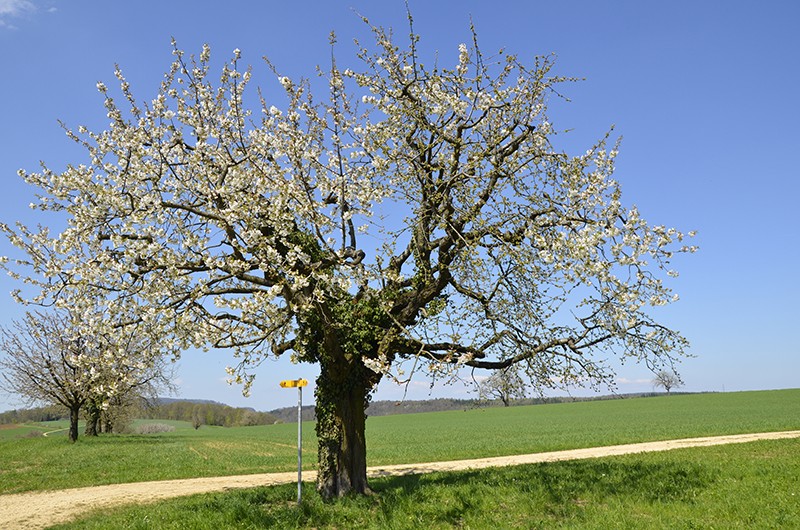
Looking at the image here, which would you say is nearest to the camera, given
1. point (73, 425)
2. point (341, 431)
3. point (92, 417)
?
point (341, 431)

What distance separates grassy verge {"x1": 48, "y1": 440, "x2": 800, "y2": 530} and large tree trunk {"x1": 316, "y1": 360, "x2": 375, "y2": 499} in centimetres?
57

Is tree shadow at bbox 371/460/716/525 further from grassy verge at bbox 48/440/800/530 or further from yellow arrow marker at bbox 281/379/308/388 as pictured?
yellow arrow marker at bbox 281/379/308/388

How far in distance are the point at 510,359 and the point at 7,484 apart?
64.2 ft

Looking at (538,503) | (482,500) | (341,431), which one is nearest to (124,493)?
(341,431)

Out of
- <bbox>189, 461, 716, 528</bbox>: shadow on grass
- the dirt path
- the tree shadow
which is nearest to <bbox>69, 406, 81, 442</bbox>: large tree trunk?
the dirt path

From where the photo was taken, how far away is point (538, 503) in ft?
40.2

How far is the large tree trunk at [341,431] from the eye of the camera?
→ 1395cm

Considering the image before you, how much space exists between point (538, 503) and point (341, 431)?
486 centimetres

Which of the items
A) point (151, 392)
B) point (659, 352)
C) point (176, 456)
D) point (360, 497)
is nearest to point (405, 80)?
point (659, 352)

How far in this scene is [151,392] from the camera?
5028cm

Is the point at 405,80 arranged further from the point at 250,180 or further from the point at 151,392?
the point at 151,392

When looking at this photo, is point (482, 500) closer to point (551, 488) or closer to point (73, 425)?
point (551, 488)

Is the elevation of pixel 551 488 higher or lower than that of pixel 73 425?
higher

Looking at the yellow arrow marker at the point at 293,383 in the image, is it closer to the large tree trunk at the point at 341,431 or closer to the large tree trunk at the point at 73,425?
the large tree trunk at the point at 341,431
